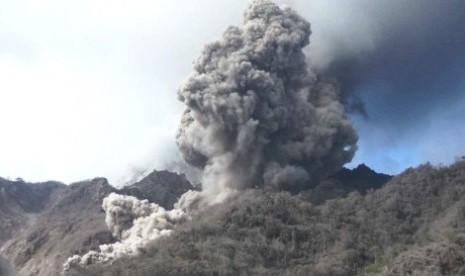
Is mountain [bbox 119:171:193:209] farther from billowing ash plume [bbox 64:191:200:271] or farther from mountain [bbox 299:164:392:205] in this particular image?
mountain [bbox 299:164:392:205]

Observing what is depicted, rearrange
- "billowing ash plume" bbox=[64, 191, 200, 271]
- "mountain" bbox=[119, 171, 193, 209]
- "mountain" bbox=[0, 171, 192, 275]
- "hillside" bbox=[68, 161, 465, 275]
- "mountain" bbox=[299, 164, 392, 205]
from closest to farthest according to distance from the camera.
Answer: "hillside" bbox=[68, 161, 465, 275] → "billowing ash plume" bbox=[64, 191, 200, 271] → "mountain" bbox=[299, 164, 392, 205] → "mountain" bbox=[0, 171, 192, 275] → "mountain" bbox=[119, 171, 193, 209]

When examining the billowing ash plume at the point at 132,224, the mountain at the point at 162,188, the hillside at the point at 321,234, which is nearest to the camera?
the hillside at the point at 321,234

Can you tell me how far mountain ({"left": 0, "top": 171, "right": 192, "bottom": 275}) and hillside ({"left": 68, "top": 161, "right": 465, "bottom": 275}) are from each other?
89.6 feet

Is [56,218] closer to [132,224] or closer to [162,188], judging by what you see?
[162,188]

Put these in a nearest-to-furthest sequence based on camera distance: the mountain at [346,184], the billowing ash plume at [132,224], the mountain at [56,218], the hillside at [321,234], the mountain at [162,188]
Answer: the hillside at [321,234] < the billowing ash plume at [132,224] < the mountain at [346,184] < the mountain at [56,218] < the mountain at [162,188]

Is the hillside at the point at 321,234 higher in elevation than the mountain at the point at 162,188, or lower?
lower

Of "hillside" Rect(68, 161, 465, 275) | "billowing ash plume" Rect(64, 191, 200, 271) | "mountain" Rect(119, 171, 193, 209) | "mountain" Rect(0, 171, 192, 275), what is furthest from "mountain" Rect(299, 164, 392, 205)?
"mountain" Rect(0, 171, 192, 275)

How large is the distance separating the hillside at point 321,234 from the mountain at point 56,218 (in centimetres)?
2732

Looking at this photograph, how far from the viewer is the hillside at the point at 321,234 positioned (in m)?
79.9

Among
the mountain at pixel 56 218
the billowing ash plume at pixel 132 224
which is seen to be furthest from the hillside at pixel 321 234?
the mountain at pixel 56 218

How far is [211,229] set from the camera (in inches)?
3639

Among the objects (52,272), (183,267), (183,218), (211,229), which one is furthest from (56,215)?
(183,267)

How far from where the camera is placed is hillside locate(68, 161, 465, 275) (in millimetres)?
79938

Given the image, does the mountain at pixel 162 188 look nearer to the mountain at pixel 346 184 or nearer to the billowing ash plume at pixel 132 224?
the billowing ash plume at pixel 132 224
